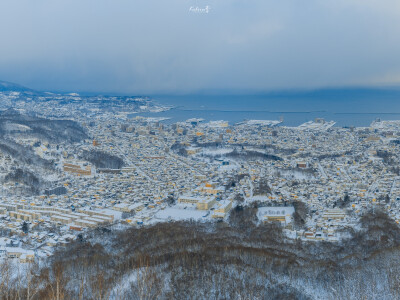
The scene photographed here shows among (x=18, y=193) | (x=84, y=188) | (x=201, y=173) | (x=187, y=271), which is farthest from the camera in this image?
(x=201, y=173)

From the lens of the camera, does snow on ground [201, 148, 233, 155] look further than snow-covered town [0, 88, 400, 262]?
Yes

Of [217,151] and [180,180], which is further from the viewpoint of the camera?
[217,151]

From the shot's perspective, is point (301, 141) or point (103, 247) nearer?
point (103, 247)

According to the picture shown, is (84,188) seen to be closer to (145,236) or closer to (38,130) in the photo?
(145,236)

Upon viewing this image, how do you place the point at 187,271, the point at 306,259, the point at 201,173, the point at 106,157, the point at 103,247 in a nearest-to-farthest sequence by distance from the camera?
1. the point at 187,271
2. the point at 306,259
3. the point at 103,247
4. the point at 201,173
5. the point at 106,157

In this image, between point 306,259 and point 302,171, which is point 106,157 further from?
point 306,259

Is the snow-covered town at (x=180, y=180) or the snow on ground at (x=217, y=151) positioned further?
the snow on ground at (x=217, y=151)

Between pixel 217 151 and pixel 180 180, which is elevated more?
pixel 217 151

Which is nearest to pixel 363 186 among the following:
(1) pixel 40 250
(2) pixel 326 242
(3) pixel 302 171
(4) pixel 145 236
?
(3) pixel 302 171

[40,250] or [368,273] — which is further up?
[368,273]
